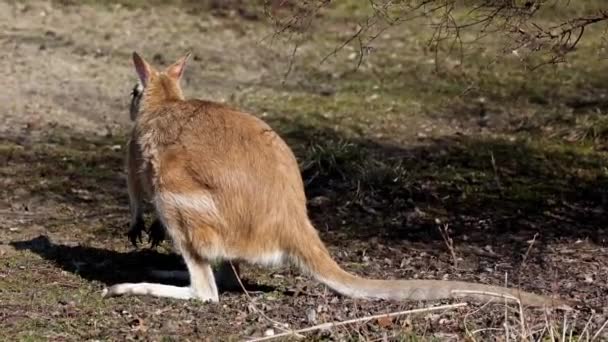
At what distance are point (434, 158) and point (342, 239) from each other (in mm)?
2007

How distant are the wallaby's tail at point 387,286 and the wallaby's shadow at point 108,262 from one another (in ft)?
1.79

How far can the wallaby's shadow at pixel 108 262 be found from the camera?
536 centimetres

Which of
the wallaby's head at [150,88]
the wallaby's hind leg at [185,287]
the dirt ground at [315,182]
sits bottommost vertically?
the dirt ground at [315,182]

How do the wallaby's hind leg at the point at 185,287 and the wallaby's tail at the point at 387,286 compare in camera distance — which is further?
the wallaby's hind leg at the point at 185,287

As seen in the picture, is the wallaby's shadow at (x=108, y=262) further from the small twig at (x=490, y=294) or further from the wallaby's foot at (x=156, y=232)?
the small twig at (x=490, y=294)

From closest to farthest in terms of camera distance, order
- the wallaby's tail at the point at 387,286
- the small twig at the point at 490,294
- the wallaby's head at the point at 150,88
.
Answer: the small twig at the point at 490,294
the wallaby's tail at the point at 387,286
the wallaby's head at the point at 150,88

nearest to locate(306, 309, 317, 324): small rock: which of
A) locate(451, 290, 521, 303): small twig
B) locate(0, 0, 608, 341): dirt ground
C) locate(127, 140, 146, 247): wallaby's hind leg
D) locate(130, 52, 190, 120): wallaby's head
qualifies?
locate(0, 0, 608, 341): dirt ground

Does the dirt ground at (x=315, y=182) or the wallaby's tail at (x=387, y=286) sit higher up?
the wallaby's tail at (x=387, y=286)

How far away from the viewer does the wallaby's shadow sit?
17.6 ft

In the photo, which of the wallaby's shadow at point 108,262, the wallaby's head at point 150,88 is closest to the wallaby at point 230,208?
the wallaby's shadow at point 108,262

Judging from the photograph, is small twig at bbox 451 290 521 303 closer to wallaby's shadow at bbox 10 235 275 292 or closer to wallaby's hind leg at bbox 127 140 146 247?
wallaby's shadow at bbox 10 235 275 292

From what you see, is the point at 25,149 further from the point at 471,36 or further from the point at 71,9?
the point at 471,36

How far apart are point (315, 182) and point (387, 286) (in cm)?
262

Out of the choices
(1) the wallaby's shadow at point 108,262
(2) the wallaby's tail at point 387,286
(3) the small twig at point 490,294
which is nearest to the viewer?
(3) the small twig at point 490,294
